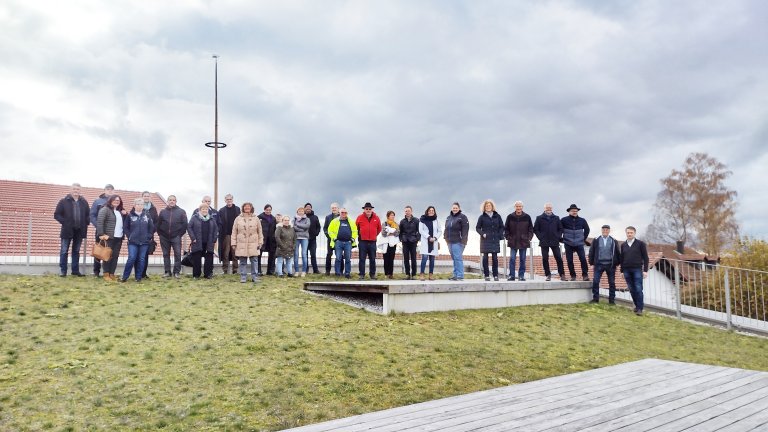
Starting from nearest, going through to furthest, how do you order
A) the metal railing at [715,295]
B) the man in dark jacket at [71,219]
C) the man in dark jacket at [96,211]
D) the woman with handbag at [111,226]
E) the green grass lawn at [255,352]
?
the green grass lawn at [255,352] → the woman with handbag at [111,226] → the man in dark jacket at [71,219] → the man in dark jacket at [96,211] → the metal railing at [715,295]

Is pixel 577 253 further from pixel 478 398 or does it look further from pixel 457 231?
pixel 478 398

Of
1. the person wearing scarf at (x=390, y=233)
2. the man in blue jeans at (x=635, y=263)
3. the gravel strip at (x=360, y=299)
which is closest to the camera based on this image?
the gravel strip at (x=360, y=299)

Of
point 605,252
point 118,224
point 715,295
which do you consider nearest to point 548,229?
point 605,252

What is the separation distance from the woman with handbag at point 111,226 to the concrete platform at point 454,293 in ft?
16.3

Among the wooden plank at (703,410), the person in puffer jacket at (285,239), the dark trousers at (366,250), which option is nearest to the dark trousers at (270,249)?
the person in puffer jacket at (285,239)

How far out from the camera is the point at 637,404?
4555 mm

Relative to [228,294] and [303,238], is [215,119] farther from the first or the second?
[228,294]

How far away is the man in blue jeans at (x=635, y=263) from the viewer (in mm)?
14211

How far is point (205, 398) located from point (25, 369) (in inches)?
104

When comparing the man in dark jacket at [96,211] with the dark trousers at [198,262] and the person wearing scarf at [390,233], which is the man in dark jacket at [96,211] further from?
the person wearing scarf at [390,233]

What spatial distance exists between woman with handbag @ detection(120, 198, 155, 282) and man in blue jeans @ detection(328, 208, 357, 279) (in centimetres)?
464

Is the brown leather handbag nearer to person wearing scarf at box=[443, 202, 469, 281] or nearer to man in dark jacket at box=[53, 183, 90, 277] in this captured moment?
man in dark jacket at box=[53, 183, 90, 277]

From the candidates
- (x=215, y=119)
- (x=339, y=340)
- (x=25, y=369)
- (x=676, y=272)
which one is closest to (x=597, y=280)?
(x=676, y=272)

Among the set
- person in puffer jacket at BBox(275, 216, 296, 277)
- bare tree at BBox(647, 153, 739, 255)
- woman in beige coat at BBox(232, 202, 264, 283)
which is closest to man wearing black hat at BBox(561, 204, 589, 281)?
person in puffer jacket at BBox(275, 216, 296, 277)
